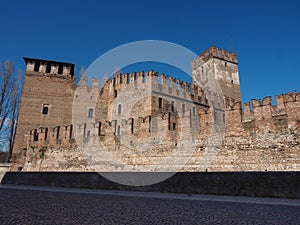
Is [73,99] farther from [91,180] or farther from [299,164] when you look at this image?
[299,164]

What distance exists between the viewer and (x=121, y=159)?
12.9m

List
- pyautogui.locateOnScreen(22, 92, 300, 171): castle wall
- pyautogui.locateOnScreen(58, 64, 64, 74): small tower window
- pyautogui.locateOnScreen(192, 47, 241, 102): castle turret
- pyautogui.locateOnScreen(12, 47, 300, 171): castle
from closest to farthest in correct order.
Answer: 1. pyautogui.locateOnScreen(22, 92, 300, 171): castle wall
2. pyautogui.locateOnScreen(12, 47, 300, 171): castle
3. pyautogui.locateOnScreen(58, 64, 64, 74): small tower window
4. pyautogui.locateOnScreen(192, 47, 241, 102): castle turret

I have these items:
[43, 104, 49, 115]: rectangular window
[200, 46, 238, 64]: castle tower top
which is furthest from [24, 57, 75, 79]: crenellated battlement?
[200, 46, 238, 64]: castle tower top

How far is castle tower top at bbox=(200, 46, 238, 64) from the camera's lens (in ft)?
101

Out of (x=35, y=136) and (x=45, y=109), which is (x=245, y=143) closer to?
(x=35, y=136)

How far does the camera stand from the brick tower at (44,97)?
19.5 m

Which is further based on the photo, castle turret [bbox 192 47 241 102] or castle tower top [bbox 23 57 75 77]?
castle turret [bbox 192 47 241 102]

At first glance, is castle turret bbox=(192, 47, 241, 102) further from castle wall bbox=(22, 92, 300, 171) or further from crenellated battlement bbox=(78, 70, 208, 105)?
castle wall bbox=(22, 92, 300, 171)

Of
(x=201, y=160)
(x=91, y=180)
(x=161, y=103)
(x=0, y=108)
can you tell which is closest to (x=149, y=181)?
(x=91, y=180)

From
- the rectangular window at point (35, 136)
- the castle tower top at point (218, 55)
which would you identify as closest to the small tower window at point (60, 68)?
the rectangular window at point (35, 136)

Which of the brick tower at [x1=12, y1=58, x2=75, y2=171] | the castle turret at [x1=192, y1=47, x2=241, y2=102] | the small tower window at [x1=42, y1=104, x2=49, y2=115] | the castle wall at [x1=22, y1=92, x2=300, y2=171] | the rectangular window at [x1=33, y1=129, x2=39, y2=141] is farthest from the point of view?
the castle turret at [x1=192, y1=47, x2=241, y2=102]

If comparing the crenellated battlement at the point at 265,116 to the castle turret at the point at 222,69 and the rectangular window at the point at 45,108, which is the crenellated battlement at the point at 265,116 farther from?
the castle turret at the point at 222,69

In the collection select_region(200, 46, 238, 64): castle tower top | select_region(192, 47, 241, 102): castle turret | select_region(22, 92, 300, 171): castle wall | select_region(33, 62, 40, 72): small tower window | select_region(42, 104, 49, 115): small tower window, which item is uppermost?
select_region(200, 46, 238, 64): castle tower top

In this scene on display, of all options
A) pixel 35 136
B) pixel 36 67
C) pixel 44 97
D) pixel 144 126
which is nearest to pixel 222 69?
pixel 144 126
